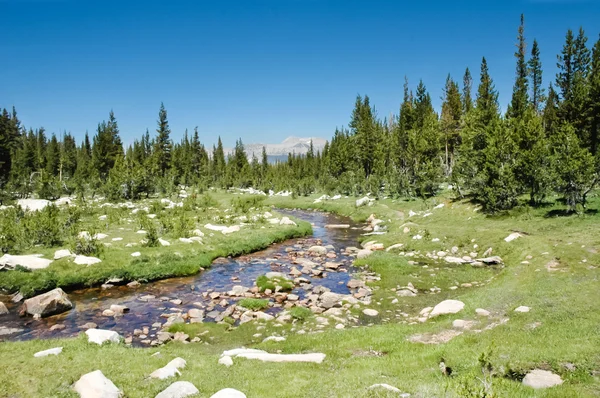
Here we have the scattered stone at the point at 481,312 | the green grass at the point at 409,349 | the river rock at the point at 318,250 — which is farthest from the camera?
the river rock at the point at 318,250

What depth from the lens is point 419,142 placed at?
72500mm

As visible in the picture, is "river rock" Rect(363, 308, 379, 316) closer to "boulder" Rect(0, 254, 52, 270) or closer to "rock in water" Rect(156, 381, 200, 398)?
"rock in water" Rect(156, 381, 200, 398)

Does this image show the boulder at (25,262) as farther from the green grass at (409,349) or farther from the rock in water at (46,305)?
the green grass at (409,349)

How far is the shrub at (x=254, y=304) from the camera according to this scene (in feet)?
69.3

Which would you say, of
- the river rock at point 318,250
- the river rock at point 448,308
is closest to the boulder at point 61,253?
the river rock at point 318,250

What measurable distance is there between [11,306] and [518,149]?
153 ft

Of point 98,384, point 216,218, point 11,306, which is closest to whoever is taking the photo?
point 98,384

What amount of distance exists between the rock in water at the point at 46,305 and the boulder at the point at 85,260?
20.7 ft

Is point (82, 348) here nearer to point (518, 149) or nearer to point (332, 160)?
point (518, 149)

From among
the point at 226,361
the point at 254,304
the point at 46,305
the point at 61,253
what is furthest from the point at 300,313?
the point at 61,253

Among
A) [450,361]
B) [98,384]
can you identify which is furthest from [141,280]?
[450,361]

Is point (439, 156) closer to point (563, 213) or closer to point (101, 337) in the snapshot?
point (563, 213)

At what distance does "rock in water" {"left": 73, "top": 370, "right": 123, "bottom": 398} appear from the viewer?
9.84 m

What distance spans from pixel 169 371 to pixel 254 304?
10118 millimetres
